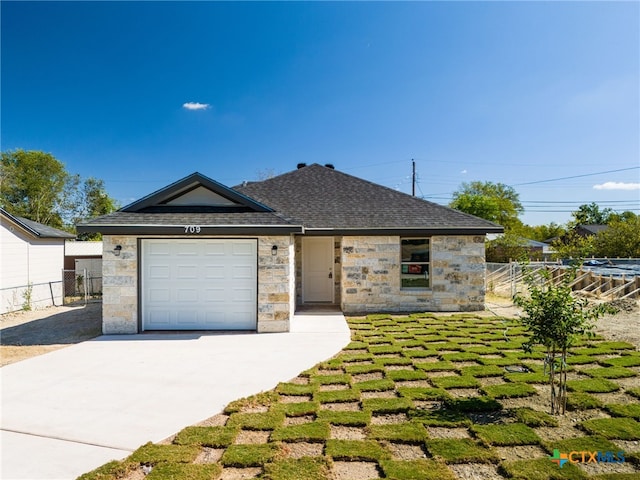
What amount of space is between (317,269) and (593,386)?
28.8 ft

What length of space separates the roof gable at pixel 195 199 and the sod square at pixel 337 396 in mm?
5595

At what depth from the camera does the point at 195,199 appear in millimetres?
9625

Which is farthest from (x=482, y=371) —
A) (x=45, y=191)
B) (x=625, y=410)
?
(x=45, y=191)

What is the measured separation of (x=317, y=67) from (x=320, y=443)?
49.1 ft

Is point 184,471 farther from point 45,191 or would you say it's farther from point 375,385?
point 45,191

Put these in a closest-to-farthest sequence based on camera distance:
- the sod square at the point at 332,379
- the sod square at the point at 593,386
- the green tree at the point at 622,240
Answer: the sod square at the point at 593,386
the sod square at the point at 332,379
the green tree at the point at 622,240

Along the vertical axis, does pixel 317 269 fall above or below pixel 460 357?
above

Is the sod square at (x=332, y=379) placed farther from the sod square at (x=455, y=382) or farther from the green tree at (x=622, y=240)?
the green tree at (x=622, y=240)

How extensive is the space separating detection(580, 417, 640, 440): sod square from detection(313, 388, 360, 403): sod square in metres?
2.68

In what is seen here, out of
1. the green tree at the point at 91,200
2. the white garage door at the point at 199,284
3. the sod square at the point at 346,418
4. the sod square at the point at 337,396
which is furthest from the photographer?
the green tree at the point at 91,200

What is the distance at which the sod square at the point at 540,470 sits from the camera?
9.57 feet

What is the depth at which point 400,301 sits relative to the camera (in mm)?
11102

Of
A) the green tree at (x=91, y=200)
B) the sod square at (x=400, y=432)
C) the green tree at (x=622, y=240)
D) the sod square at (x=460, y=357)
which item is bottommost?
the sod square at (x=460, y=357)

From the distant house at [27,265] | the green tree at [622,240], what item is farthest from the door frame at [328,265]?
the green tree at [622,240]
